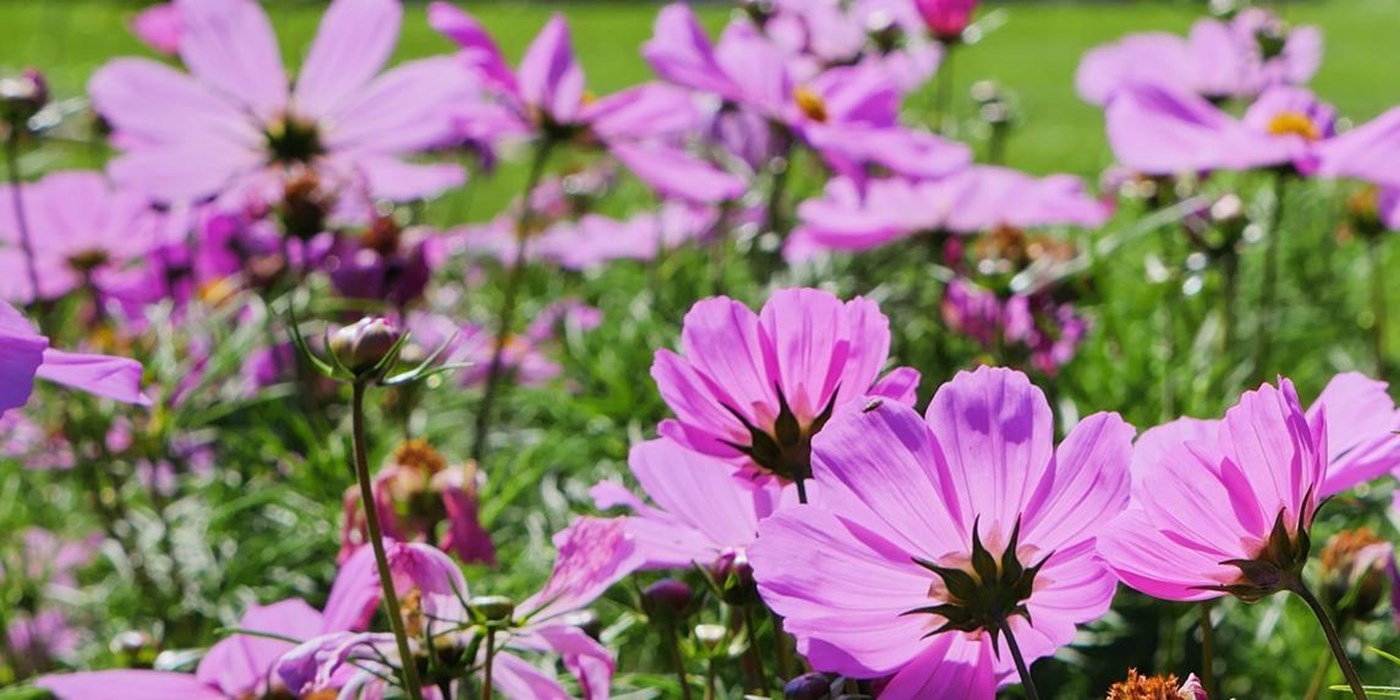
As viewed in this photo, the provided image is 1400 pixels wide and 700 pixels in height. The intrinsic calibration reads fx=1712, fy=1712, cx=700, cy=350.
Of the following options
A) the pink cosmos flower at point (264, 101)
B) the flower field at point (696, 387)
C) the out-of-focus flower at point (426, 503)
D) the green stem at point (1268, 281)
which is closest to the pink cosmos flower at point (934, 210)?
the flower field at point (696, 387)

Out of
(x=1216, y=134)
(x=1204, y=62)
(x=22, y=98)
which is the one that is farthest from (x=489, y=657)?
(x=1204, y=62)

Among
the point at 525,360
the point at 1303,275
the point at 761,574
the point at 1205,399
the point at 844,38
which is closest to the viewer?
the point at 761,574

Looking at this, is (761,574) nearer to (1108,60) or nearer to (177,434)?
(177,434)

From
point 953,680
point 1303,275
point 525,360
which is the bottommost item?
point 1303,275

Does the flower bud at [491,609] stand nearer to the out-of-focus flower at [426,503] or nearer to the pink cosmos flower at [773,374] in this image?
the pink cosmos flower at [773,374]

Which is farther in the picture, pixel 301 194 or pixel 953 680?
pixel 301 194

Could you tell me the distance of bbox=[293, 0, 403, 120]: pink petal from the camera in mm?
842

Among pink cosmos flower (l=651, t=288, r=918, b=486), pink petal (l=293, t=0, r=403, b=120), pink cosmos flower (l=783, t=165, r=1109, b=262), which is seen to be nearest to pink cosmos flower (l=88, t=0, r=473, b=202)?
pink petal (l=293, t=0, r=403, b=120)

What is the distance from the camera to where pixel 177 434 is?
0.95 m

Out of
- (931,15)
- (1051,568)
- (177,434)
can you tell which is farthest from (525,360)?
(1051,568)

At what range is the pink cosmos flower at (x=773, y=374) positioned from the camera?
0.40 m

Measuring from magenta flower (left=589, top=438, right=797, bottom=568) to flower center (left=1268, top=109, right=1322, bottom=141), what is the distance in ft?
1.77

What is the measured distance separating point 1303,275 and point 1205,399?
55 cm

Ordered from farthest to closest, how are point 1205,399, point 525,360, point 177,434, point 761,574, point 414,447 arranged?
1. point 525,360
2. point 177,434
3. point 1205,399
4. point 414,447
5. point 761,574
